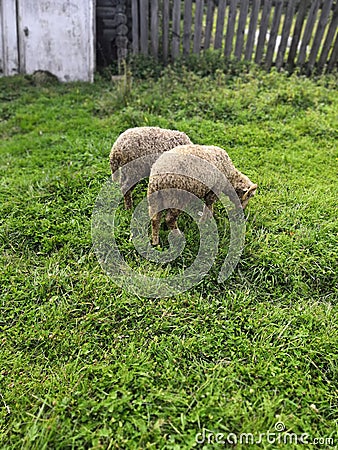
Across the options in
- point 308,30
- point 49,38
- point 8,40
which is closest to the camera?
point 8,40

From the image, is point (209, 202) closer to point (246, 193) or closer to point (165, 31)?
point (246, 193)

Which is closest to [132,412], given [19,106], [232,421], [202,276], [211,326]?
[232,421]

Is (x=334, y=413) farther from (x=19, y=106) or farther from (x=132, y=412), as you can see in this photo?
(x=19, y=106)

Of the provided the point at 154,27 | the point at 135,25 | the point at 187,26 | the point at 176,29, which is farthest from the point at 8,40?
the point at 187,26

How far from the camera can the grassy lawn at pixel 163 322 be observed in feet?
8.26

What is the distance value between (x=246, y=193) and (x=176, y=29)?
5632 millimetres

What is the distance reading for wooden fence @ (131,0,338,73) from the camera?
7.98m

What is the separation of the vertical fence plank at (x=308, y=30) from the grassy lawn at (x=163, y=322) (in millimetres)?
3824

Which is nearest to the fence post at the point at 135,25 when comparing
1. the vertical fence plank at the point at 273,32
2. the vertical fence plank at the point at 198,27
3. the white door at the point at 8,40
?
the vertical fence plank at the point at 198,27

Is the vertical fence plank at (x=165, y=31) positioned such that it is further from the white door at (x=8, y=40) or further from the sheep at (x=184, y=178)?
the sheep at (x=184, y=178)

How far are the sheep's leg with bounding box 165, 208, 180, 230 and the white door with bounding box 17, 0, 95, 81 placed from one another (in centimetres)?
538

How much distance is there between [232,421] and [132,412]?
0.65m

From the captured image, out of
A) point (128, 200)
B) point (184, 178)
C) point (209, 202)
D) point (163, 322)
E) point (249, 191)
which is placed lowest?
point (163, 322)

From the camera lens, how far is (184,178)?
136 inches
